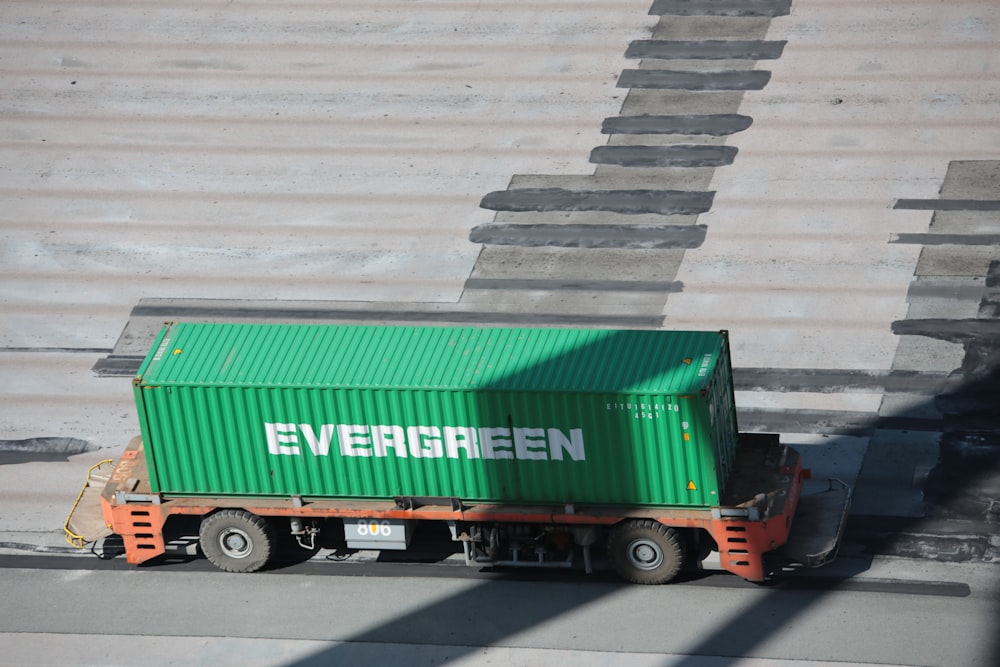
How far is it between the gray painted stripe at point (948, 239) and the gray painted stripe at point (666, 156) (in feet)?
14.8

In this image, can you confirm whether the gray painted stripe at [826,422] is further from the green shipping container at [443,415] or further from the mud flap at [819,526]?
the green shipping container at [443,415]

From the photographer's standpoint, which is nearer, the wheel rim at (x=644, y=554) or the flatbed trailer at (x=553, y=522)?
the flatbed trailer at (x=553, y=522)

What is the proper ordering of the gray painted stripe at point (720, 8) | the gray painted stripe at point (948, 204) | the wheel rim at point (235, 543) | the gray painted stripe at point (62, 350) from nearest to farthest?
the wheel rim at point (235, 543) → the gray painted stripe at point (62, 350) → the gray painted stripe at point (948, 204) → the gray painted stripe at point (720, 8)

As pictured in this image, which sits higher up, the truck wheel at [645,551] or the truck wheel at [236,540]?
the truck wheel at [236,540]

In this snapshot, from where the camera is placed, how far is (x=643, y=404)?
17.9 m

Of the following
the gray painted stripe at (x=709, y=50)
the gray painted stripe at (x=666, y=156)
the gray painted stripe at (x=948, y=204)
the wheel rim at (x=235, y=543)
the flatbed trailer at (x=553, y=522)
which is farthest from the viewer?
the gray painted stripe at (x=709, y=50)

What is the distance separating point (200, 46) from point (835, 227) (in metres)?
17.2

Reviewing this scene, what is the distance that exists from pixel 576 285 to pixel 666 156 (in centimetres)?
521

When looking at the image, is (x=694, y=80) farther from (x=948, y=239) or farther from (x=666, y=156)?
(x=948, y=239)

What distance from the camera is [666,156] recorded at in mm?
31312

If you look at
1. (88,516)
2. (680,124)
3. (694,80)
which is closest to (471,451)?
(88,516)

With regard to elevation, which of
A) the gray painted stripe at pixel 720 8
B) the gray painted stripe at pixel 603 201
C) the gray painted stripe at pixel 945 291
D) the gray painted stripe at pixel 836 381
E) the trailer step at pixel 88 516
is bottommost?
the trailer step at pixel 88 516

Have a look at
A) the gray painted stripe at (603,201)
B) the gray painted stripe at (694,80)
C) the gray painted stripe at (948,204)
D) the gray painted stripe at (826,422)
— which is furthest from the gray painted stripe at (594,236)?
the gray painted stripe at (826,422)

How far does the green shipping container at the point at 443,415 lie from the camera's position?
59.4 ft
